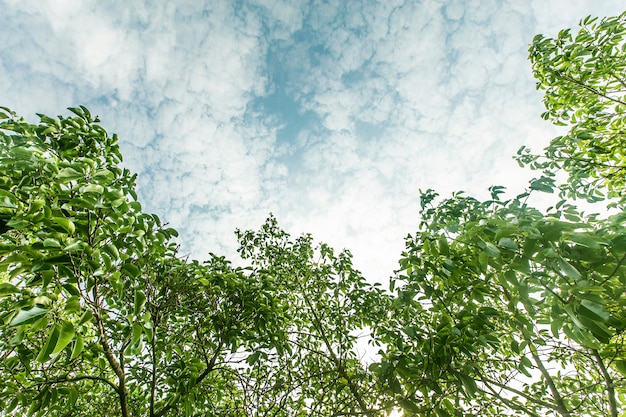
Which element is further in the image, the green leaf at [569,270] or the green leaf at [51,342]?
the green leaf at [569,270]

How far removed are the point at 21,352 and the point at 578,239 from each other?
4.41 meters

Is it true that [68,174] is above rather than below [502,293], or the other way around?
above

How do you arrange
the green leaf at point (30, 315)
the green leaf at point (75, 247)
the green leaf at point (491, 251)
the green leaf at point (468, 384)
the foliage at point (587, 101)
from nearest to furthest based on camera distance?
1. the green leaf at point (30, 315)
2. the green leaf at point (75, 247)
3. the green leaf at point (491, 251)
4. the green leaf at point (468, 384)
5. the foliage at point (587, 101)

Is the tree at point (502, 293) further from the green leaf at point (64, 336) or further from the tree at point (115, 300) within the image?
the green leaf at point (64, 336)

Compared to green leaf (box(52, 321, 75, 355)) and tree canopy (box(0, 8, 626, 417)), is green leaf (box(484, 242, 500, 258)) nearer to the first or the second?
tree canopy (box(0, 8, 626, 417))

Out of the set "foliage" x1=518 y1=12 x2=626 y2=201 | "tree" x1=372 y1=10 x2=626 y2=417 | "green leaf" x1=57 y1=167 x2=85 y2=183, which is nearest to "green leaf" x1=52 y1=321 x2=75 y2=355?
"green leaf" x1=57 y1=167 x2=85 y2=183

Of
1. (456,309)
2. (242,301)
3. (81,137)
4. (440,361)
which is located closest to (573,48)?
(456,309)

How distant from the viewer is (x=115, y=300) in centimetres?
375

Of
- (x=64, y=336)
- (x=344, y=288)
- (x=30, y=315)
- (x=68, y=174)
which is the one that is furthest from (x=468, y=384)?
(x=344, y=288)

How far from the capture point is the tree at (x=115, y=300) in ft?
5.83

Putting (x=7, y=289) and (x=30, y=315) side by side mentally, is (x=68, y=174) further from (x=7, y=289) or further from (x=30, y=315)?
(x=30, y=315)

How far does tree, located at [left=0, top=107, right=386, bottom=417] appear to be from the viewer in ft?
5.83

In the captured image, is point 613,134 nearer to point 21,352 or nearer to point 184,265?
point 184,265

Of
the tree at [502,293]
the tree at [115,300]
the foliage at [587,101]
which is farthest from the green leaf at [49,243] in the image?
the foliage at [587,101]
